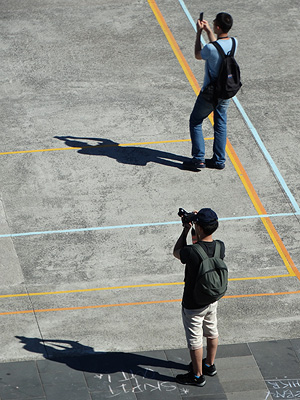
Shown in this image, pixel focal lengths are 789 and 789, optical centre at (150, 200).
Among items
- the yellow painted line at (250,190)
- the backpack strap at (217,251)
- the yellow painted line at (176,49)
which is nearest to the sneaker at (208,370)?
the backpack strap at (217,251)

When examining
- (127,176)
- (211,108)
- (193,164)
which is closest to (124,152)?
(127,176)

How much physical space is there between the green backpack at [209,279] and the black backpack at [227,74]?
396cm

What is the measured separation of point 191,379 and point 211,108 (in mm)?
4673

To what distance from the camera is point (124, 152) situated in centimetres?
1240

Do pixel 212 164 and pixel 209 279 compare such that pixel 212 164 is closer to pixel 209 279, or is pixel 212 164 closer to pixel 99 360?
pixel 99 360

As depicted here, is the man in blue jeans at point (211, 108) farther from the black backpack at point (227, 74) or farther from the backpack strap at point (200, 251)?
the backpack strap at point (200, 251)

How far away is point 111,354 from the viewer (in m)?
8.45

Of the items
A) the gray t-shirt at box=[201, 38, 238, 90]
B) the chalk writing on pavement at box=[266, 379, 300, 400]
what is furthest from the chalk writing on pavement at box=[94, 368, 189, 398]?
the gray t-shirt at box=[201, 38, 238, 90]

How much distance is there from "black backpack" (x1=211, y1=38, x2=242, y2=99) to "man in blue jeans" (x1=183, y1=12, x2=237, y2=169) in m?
0.06

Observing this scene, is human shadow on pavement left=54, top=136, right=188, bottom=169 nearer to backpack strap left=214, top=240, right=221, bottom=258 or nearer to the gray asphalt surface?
the gray asphalt surface

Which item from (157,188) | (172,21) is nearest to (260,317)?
(157,188)

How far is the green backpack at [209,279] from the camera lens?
24.7 feet

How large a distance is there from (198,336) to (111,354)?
3.76 ft

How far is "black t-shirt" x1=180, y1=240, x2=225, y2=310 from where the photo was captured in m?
7.54
